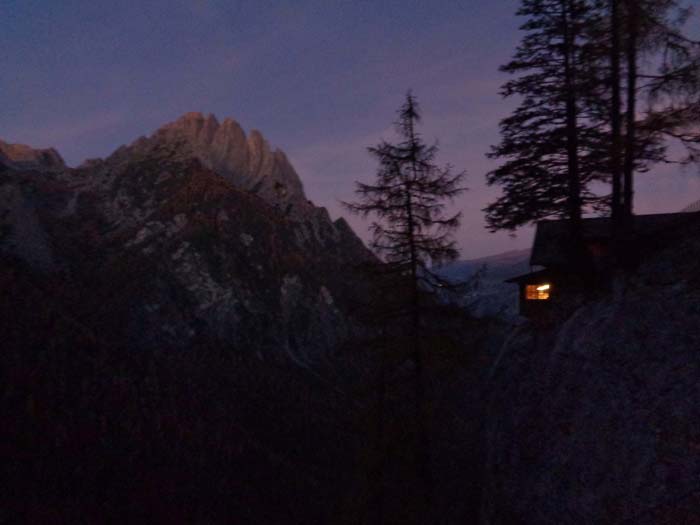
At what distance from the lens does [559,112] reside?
13.5 meters

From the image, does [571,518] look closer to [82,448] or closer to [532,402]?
[532,402]

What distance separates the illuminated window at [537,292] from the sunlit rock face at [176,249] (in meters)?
38.2

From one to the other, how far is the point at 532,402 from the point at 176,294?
67679 millimetres

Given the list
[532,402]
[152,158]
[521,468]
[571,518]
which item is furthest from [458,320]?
[152,158]

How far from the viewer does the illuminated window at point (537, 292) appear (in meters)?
25.2

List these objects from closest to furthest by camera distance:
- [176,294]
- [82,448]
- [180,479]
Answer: [82,448] < [180,479] < [176,294]

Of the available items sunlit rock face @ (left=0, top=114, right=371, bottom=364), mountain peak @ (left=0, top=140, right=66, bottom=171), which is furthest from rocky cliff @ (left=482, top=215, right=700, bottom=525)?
mountain peak @ (left=0, top=140, right=66, bottom=171)

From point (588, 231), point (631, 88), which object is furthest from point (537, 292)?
point (631, 88)

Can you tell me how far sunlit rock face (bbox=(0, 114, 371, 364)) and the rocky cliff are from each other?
50267mm

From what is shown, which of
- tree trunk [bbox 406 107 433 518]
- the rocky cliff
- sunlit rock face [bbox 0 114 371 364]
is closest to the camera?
the rocky cliff

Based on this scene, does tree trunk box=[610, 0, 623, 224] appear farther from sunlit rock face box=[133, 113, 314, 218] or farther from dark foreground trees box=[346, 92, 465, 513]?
sunlit rock face box=[133, 113, 314, 218]

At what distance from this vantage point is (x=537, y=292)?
25.7 meters

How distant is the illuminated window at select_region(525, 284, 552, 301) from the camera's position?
25.2m

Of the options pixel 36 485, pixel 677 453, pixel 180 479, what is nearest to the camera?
pixel 677 453
